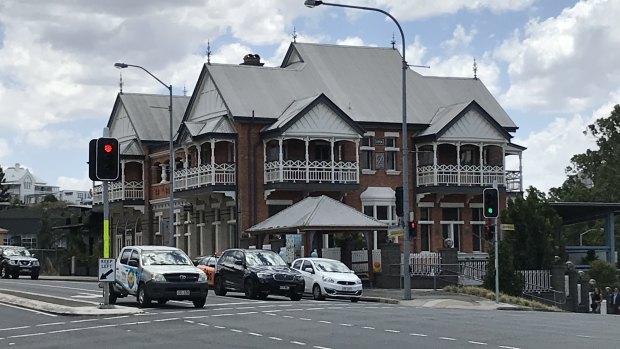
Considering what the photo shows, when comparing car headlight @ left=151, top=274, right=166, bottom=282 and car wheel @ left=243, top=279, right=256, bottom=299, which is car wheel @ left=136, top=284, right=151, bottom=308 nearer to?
car headlight @ left=151, top=274, right=166, bottom=282

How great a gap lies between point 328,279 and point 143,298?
909cm

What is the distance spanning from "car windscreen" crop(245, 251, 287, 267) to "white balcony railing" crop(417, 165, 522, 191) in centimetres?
2214

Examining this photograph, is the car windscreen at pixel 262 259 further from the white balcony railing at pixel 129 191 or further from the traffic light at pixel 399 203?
the white balcony railing at pixel 129 191

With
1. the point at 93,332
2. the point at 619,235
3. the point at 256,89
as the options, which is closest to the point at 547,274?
the point at 256,89

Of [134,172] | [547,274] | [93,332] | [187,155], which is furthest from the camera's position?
[134,172]

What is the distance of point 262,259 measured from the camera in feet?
119

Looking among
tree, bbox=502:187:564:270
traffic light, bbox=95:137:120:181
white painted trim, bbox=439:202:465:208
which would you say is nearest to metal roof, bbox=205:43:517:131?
white painted trim, bbox=439:202:465:208

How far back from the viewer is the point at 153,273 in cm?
2866

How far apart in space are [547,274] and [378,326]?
81.3 feet

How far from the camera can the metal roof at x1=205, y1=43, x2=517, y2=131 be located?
187 ft

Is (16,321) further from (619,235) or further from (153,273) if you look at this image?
(619,235)

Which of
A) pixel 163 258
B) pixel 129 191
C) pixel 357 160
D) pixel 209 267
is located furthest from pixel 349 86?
pixel 163 258

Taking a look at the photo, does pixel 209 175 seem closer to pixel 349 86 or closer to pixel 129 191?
pixel 349 86

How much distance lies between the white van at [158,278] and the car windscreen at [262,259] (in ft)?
19.1
